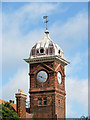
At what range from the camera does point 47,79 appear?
264ft

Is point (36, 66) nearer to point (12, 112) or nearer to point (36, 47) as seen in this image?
point (36, 47)

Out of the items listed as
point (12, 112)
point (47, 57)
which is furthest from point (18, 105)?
point (47, 57)

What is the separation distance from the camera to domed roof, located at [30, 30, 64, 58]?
81.0 metres

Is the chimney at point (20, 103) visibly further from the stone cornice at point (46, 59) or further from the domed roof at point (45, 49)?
the domed roof at point (45, 49)

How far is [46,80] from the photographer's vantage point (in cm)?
8056

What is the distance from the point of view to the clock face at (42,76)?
8081 cm

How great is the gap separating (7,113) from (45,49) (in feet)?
54.3

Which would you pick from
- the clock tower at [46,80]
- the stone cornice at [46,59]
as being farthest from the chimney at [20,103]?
the stone cornice at [46,59]

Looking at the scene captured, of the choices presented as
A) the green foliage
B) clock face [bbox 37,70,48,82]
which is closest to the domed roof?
clock face [bbox 37,70,48,82]

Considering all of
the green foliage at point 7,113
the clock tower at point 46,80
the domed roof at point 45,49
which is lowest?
the green foliage at point 7,113

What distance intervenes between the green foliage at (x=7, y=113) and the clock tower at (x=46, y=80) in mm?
9795

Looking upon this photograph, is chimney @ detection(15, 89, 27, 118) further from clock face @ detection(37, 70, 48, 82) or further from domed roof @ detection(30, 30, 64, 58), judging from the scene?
domed roof @ detection(30, 30, 64, 58)

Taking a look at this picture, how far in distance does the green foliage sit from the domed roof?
44.5ft

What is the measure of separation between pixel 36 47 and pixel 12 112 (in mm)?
15725
